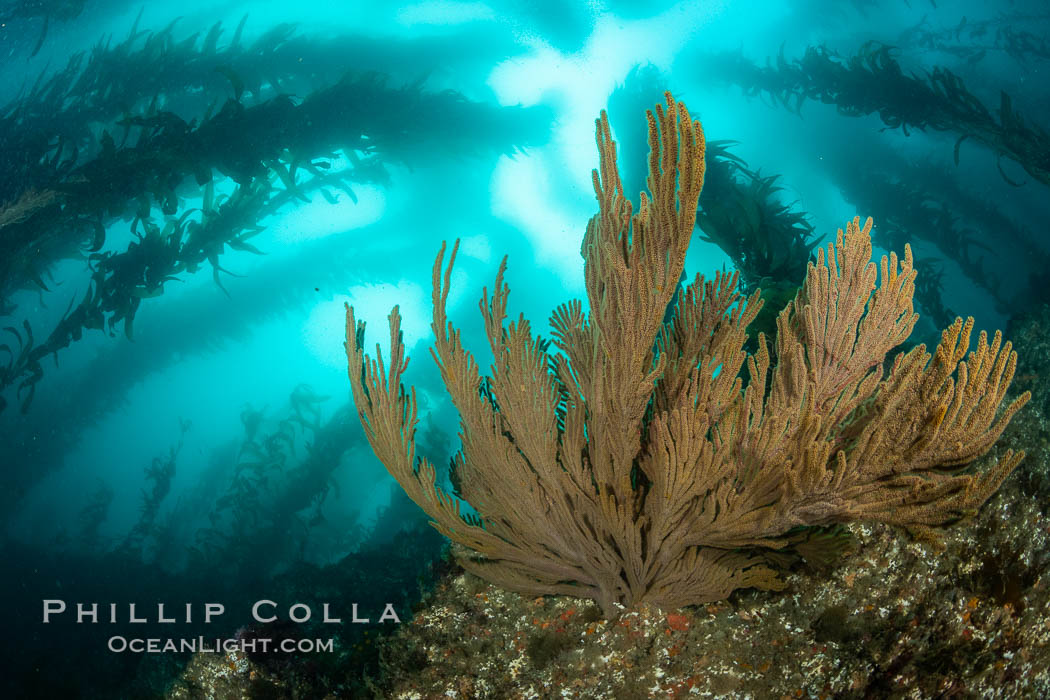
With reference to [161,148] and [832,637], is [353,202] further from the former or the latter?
[832,637]

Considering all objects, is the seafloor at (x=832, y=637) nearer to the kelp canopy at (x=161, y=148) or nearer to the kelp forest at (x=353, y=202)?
the kelp forest at (x=353, y=202)

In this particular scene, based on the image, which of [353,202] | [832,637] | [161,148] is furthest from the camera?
[353,202]

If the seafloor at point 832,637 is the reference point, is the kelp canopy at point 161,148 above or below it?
above

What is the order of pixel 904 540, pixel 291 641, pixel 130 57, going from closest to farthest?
1. pixel 904 540
2. pixel 291 641
3. pixel 130 57

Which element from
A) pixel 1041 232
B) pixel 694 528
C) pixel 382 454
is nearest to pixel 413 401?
pixel 382 454

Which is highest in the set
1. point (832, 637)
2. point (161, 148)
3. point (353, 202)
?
point (353, 202)

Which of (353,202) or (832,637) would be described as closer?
(832,637)

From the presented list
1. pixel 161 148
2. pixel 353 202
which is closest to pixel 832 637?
pixel 161 148

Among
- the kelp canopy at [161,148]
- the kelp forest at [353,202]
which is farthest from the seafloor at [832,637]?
the kelp canopy at [161,148]

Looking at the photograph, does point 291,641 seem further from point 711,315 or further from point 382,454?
point 711,315

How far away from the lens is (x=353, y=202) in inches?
543

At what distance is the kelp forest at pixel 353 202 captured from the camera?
7.05 metres

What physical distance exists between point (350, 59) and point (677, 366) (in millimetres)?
13819

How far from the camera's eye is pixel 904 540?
2639mm
